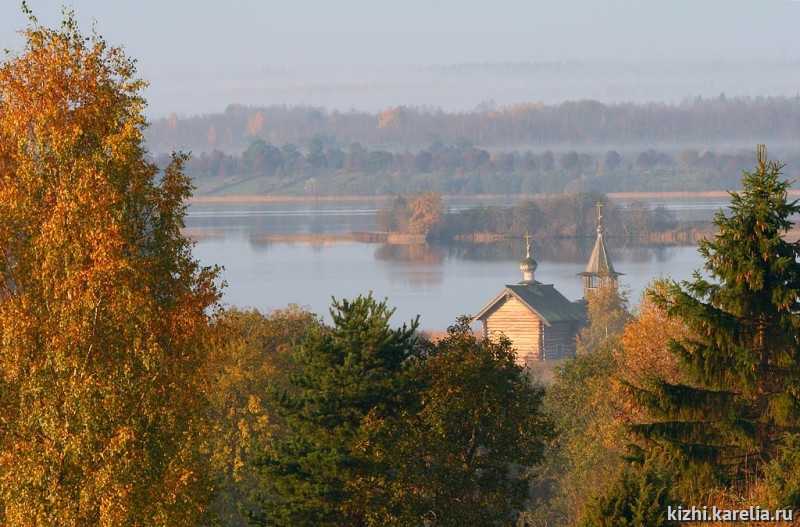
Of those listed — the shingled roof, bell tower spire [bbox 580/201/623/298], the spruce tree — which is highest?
the spruce tree

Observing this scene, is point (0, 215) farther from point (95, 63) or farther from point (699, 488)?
point (699, 488)

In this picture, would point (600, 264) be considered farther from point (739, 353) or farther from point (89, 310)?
point (89, 310)

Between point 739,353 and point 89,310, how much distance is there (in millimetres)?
11195

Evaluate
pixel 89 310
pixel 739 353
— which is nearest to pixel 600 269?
pixel 739 353

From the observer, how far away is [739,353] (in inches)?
992

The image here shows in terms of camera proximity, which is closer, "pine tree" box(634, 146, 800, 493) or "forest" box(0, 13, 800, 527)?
"forest" box(0, 13, 800, 527)

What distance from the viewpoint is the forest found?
23641 millimetres

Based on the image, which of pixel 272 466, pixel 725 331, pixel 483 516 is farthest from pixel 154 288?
pixel 725 331

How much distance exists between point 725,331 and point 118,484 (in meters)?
10.7

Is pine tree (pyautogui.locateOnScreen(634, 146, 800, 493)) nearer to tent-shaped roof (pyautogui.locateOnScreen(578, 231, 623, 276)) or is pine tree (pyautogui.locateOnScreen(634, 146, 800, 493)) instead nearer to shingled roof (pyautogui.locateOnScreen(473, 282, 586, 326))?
shingled roof (pyautogui.locateOnScreen(473, 282, 586, 326))

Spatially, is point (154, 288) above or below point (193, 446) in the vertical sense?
above

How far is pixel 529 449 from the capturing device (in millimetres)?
29875

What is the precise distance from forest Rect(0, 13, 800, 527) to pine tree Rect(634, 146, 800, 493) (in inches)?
1.4

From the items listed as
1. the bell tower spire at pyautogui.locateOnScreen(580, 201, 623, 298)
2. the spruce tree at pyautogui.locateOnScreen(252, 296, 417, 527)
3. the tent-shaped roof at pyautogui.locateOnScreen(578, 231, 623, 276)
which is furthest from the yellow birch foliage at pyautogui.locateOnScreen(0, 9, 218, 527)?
the tent-shaped roof at pyautogui.locateOnScreen(578, 231, 623, 276)
